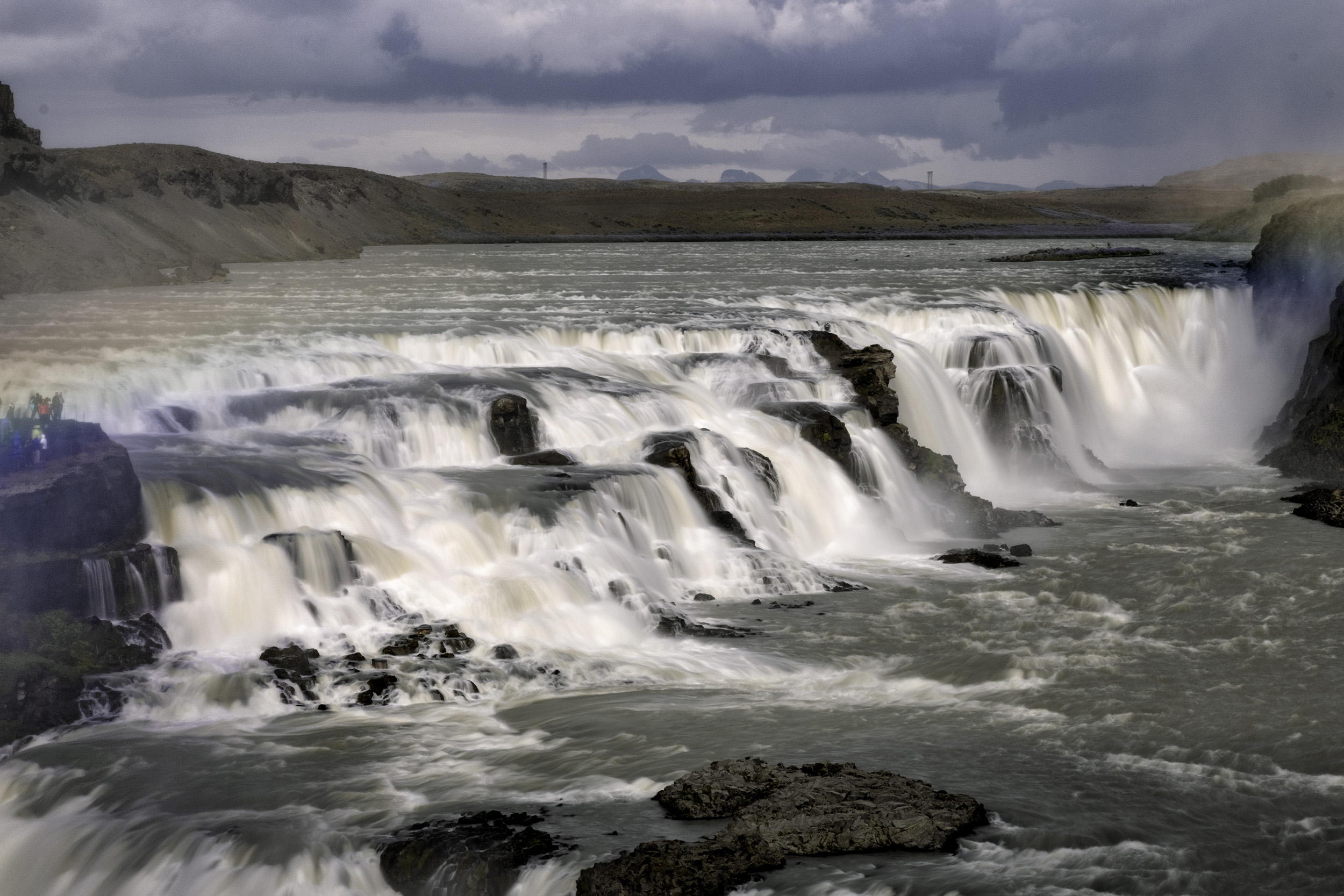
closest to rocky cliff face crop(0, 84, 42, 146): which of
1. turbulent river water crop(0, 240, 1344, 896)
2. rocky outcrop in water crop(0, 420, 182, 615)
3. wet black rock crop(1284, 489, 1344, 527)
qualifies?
turbulent river water crop(0, 240, 1344, 896)

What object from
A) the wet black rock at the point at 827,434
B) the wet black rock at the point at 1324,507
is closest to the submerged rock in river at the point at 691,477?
the wet black rock at the point at 827,434

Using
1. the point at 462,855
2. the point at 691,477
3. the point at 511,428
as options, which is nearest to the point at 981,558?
the point at 691,477

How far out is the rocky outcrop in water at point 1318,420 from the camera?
25.9m

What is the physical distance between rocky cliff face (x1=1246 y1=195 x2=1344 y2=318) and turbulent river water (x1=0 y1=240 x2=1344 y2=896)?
3577 mm

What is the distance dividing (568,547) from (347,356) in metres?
9.86

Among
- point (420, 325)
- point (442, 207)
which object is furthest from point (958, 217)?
point (420, 325)

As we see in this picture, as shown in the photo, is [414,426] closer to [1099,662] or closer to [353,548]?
[353,548]

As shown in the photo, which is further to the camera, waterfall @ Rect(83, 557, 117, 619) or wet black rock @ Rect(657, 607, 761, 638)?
wet black rock @ Rect(657, 607, 761, 638)

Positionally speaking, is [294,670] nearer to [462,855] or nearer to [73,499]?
[73,499]

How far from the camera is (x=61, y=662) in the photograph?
13062 mm

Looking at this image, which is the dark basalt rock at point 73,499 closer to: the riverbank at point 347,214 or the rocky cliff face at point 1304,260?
the rocky cliff face at point 1304,260

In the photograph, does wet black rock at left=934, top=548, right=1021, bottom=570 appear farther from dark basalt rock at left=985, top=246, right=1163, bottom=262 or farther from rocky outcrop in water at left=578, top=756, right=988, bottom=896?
dark basalt rock at left=985, top=246, right=1163, bottom=262

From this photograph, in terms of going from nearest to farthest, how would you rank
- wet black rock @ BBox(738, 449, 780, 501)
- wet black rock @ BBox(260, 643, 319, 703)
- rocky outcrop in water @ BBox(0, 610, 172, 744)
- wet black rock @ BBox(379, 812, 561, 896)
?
1. wet black rock @ BBox(379, 812, 561, 896)
2. rocky outcrop in water @ BBox(0, 610, 172, 744)
3. wet black rock @ BBox(260, 643, 319, 703)
4. wet black rock @ BBox(738, 449, 780, 501)

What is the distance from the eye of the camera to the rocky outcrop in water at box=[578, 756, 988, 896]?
356 inches
